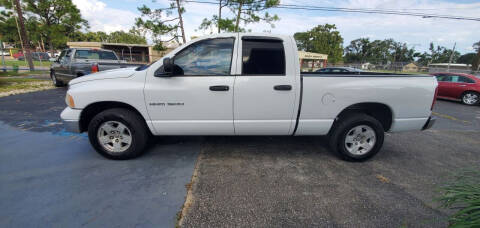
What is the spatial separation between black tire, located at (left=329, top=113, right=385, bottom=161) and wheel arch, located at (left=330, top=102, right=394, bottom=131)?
0.08 meters

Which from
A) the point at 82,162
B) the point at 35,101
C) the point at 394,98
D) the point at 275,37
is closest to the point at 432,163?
the point at 394,98

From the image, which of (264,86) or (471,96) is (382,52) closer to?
(471,96)

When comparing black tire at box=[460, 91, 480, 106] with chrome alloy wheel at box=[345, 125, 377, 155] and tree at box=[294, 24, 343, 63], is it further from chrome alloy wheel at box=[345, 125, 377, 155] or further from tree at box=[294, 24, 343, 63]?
tree at box=[294, 24, 343, 63]

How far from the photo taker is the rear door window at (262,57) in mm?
2875

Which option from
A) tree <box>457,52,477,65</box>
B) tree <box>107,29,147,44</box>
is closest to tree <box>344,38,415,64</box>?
tree <box>457,52,477,65</box>

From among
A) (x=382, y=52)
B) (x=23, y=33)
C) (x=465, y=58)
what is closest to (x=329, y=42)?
(x=382, y=52)

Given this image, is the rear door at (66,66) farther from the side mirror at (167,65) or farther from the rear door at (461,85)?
the rear door at (461,85)

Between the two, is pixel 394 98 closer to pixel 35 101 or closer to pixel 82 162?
pixel 82 162

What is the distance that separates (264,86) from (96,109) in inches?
98.8

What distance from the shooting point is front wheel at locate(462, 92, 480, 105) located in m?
8.68

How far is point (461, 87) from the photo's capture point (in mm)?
8961

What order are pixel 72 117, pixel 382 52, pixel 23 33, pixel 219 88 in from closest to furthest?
pixel 219 88, pixel 72 117, pixel 23 33, pixel 382 52

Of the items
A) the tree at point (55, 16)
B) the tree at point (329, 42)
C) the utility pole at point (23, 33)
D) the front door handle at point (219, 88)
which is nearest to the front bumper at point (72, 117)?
the front door handle at point (219, 88)

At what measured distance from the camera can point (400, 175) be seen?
295 centimetres
